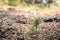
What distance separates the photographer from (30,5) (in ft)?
31.2

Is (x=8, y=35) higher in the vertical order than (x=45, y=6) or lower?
higher

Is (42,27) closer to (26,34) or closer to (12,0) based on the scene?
(26,34)

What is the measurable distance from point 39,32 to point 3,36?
75 cm

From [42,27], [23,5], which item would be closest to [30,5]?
[23,5]

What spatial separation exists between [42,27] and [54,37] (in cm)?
71

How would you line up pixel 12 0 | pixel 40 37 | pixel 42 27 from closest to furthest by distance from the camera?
pixel 40 37, pixel 42 27, pixel 12 0

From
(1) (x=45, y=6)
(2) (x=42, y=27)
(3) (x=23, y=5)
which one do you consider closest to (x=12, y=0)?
(3) (x=23, y=5)

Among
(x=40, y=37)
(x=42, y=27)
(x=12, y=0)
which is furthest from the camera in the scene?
(x=12, y=0)

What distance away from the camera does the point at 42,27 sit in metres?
4.96

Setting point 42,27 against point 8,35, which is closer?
point 8,35

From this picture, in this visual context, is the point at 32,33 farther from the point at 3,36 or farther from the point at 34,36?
the point at 3,36

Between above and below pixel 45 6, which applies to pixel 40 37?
above

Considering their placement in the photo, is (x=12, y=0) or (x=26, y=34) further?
(x=12, y=0)

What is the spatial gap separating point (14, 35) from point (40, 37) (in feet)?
1.78
